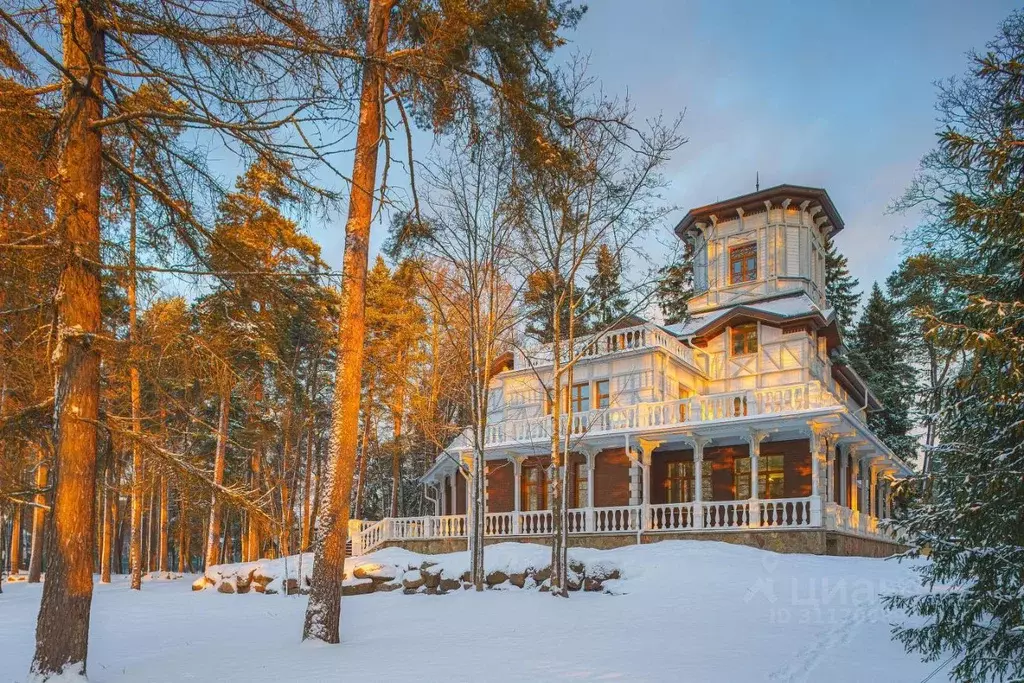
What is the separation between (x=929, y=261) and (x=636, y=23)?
978 centimetres

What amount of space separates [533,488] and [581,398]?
3380mm

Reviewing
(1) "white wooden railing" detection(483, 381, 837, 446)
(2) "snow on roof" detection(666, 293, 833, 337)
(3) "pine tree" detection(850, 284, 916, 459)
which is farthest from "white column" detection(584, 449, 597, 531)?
(3) "pine tree" detection(850, 284, 916, 459)

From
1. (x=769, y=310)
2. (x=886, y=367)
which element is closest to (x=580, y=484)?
(x=769, y=310)

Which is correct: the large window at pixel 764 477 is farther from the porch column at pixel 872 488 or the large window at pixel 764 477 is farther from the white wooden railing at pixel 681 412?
the porch column at pixel 872 488

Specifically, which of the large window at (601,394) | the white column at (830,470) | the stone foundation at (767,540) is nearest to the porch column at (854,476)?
the stone foundation at (767,540)

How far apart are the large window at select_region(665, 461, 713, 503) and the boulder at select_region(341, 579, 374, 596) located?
9541 mm

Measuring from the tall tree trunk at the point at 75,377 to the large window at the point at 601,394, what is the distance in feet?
61.1

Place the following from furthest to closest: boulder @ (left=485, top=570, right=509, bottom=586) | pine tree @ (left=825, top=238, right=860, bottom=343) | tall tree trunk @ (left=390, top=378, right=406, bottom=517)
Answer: pine tree @ (left=825, top=238, right=860, bottom=343), tall tree trunk @ (left=390, top=378, right=406, bottom=517), boulder @ (left=485, top=570, right=509, bottom=586)

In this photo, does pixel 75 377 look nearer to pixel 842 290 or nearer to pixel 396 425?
pixel 396 425

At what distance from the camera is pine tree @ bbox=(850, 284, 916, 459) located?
1380 inches

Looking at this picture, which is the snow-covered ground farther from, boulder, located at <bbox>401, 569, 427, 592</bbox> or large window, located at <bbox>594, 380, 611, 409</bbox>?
large window, located at <bbox>594, 380, 611, 409</bbox>

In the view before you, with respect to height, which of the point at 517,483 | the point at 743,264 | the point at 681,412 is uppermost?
the point at 743,264

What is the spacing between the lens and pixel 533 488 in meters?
25.3

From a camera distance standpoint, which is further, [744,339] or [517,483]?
[744,339]
